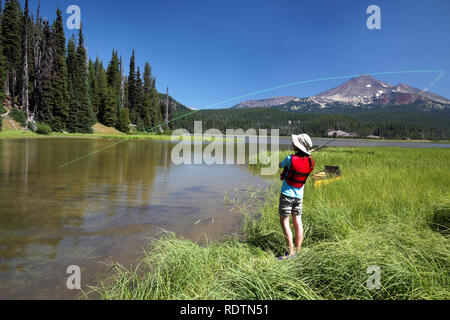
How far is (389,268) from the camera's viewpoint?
8.28 ft

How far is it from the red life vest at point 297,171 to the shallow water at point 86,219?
218 centimetres

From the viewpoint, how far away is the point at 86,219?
19.1 ft

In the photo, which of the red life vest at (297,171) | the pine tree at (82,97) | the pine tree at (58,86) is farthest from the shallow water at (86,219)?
the pine tree at (82,97)

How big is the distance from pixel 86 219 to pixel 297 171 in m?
4.69

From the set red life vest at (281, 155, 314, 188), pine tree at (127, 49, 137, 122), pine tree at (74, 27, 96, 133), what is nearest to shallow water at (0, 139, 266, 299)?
red life vest at (281, 155, 314, 188)

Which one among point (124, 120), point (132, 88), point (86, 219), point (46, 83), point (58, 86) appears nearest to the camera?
point (86, 219)

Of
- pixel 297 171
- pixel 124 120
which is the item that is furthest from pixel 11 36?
pixel 297 171

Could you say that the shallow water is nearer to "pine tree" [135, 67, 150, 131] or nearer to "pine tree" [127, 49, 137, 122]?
"pine tree" [135, 67, 150, 131]

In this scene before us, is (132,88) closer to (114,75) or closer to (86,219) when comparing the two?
(114,75)

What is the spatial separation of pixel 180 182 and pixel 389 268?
9263 mm

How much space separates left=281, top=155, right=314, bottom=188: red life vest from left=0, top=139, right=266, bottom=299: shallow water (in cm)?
218

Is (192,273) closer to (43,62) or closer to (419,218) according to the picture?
(419,218)
